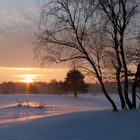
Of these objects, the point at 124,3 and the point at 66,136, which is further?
the point at 124,3

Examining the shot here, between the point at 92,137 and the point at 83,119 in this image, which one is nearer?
the point at 92,137

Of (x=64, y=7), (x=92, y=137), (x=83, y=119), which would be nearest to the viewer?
(x=92, y=137)

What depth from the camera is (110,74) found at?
21.8 meters

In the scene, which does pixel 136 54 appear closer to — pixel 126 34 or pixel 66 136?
pixel 126 34

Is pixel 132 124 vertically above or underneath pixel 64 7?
underneath

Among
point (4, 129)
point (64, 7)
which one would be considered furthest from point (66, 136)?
point (64, 7)

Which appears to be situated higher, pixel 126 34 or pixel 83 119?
pixel 126 34

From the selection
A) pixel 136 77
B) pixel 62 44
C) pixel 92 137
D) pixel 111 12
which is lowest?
pixel 92 137

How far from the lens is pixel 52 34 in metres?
21.1

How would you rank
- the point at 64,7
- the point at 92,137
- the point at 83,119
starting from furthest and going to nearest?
the point at 64,7
the point at 83,119
the point at 92,137

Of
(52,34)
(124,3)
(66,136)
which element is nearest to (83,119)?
(66,136)

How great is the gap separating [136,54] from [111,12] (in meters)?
2.36

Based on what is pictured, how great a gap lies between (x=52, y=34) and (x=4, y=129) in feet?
17.1

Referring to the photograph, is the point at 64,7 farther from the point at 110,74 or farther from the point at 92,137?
the point at 92,137
